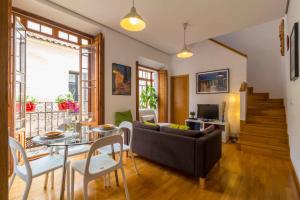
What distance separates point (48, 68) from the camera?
550 cm

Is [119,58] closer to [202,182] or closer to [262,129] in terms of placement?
[202,182]

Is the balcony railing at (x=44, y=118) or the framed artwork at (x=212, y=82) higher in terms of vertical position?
the framed artwork at (x=212, y=82)

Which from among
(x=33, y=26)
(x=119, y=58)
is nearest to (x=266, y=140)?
(x=119, y=58)

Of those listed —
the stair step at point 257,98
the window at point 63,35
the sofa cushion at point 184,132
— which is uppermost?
the window at point 63,35

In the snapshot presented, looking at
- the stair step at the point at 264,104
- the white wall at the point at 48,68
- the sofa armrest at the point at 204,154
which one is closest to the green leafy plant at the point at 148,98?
the white wall at the point at 48,68

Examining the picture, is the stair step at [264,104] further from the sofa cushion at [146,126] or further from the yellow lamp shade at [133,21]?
the yellow lamp shade at [133,21]

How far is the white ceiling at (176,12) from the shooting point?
265cm

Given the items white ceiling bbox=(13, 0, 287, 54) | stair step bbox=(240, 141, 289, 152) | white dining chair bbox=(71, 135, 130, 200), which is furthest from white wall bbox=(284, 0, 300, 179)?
white dining chair bbox=(71, 135, 130, 200)

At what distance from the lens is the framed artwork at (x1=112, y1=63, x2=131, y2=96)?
3.81m

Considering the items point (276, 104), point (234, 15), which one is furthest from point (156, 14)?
point (276, 104)

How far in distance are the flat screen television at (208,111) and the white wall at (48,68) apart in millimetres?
4848

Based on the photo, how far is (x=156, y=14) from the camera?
9.99 feet

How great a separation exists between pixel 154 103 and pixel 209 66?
235cm

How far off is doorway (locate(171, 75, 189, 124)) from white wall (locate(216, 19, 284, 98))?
88.9 inches
